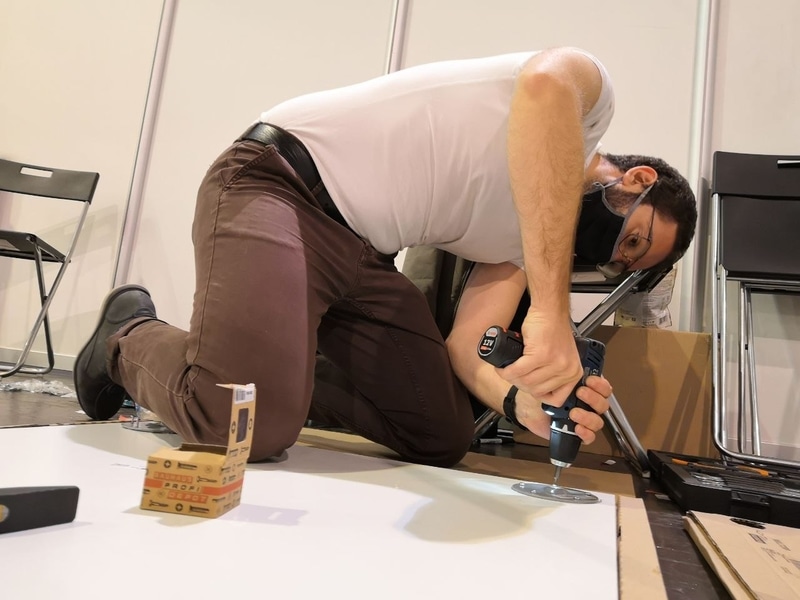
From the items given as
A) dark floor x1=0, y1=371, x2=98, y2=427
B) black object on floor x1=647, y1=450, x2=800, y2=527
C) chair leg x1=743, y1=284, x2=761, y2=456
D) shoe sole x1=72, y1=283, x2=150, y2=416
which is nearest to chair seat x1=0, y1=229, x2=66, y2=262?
dark floor x1=0, y1=371, x2=98, y2=427

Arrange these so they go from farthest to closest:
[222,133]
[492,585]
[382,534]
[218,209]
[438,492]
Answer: [222,133]
[218,209]
[438,492]
[382,534]
[492,585]

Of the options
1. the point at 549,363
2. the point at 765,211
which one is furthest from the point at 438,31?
the point at 549,363

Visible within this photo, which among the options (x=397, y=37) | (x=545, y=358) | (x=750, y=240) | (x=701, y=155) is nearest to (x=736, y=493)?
(x=545, y=358)

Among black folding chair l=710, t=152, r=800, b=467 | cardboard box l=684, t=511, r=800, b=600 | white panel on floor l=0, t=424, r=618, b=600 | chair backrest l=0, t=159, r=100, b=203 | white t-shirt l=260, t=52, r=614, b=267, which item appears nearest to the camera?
white panel on floor l=0, t=424, r=618, b=600

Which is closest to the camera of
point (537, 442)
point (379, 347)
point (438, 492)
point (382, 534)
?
point (382, 534)

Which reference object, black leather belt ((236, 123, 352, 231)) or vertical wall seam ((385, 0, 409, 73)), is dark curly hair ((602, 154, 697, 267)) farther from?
vertical wall seam ((385, 0, 409, 73))

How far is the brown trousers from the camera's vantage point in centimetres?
90

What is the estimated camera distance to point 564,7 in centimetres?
232

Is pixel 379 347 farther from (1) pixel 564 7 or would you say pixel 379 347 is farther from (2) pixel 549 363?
(1) pixel 564 7

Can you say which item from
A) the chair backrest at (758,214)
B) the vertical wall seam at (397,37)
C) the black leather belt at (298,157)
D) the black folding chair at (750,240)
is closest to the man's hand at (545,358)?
the black leather belt at (298,157)

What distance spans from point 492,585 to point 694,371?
1.46 meters

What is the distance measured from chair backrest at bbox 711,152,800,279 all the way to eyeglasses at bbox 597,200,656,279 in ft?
1.90

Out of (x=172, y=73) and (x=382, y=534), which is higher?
(x=172, y=73)

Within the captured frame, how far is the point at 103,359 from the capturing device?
3.74 feet
